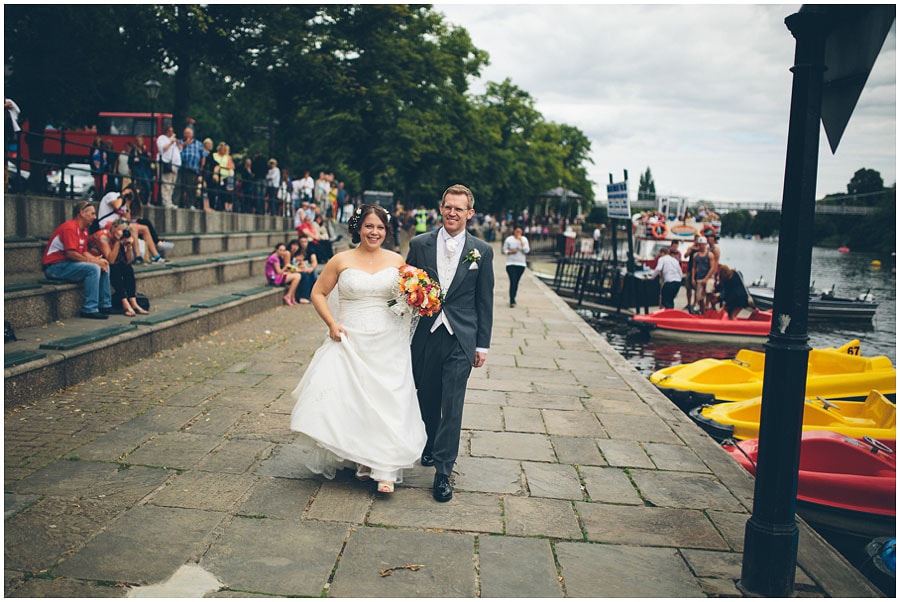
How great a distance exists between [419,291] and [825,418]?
4872 millimetres

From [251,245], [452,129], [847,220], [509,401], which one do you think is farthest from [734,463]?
[847,220]

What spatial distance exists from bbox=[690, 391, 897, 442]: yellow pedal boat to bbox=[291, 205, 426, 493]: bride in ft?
12.5

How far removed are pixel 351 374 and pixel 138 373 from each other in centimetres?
413

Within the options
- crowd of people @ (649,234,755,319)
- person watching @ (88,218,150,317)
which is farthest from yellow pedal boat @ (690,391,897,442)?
crowd of people @ (649,234,755,319)

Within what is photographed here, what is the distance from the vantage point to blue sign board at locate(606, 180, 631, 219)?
1675 centimetres

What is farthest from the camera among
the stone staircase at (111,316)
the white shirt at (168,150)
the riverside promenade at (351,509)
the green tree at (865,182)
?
the green tree at (865,182)

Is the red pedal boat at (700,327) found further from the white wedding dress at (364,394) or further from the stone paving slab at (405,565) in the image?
the stone paving slab at (405,565)

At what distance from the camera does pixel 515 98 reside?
5675cm

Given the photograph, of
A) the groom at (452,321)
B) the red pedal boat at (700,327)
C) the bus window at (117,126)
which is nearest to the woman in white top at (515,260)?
the red pedal boat at (700,327)

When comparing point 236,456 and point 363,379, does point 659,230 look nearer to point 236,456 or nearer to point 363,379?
point 236,456

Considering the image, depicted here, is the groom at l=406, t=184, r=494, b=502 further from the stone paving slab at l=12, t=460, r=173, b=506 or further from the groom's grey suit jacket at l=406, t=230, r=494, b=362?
the stone paving slab at l=12, t=460, r=173, b=506

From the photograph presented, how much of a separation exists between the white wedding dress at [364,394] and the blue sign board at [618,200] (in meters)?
12.7

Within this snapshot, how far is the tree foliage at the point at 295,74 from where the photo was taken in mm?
21500

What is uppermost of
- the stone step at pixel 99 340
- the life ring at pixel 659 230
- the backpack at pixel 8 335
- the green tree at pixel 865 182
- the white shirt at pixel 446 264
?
the green tree at pixel 865 182
